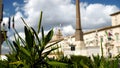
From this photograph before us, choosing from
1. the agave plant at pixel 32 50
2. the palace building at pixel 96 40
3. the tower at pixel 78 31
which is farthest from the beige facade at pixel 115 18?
the agave plant at pixel 32 50

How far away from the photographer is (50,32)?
2330 millimetres

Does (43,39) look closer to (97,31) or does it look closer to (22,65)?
(22,65)

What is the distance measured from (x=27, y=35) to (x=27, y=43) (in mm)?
73

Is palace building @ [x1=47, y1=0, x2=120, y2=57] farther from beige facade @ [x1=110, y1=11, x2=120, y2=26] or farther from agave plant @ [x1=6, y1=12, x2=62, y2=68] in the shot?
agave plant @ [x1=6, y1=12, x2=62, y2=68]

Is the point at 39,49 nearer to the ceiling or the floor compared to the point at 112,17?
nearer to the floor

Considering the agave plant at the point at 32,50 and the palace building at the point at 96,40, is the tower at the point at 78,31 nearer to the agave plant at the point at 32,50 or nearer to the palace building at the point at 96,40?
the palace building at the point at 96,40

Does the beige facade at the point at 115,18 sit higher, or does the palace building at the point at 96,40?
the beige facade at the point at 115,18

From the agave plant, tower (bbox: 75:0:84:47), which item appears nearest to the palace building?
tower (bbox: 75:0:84:47)

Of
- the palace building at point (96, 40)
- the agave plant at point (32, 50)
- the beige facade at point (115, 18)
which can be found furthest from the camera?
the beige facade at point (115, 18)

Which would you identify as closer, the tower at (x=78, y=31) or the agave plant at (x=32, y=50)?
the agave plant at (x=32, y=50)

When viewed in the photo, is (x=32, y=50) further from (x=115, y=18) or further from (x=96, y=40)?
(x=115, y=18)

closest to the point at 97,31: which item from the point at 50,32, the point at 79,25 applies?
the point at 79,25

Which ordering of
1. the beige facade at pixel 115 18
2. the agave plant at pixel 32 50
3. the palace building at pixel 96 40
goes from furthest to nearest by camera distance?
the beige facade at pixel 115 18, the palace building at pixel 96 40, the agave plant at pixel 32 50

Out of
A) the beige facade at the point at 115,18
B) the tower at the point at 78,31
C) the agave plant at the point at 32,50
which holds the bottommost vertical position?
the agave plant at the point at 32,50
